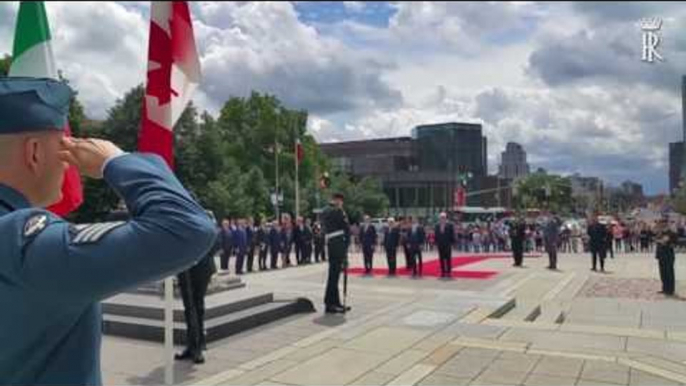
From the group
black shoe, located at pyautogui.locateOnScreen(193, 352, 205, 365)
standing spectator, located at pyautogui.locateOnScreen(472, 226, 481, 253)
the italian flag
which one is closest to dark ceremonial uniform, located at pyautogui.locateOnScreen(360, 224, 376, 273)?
black shoe, located at pyautogui.locateOnScreen(193, 352, 205, 365)

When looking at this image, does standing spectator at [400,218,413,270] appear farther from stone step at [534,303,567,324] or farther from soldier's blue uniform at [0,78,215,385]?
soldier's blue uniform at [0,78,215,385]

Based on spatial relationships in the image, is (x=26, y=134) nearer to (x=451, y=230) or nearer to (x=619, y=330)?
(x=619, y=330)

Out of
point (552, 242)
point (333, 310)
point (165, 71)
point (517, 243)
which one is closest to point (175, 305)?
point (333, 310)

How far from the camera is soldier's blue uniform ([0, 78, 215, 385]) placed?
1.56 m

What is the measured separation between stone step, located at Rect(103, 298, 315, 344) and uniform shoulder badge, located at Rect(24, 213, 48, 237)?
777 centimetres

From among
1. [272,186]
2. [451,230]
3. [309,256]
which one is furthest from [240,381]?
[272,186]

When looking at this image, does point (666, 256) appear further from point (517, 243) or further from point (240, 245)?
point (240, 245)

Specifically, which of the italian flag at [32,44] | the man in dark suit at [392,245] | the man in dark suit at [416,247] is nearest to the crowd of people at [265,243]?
the man in dark suit at [392,245]

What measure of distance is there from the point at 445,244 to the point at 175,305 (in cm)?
1076

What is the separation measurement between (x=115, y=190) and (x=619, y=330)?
9.62m

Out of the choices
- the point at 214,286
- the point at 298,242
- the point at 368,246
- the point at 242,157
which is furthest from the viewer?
the point at 242,157

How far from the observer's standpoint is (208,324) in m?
9.62

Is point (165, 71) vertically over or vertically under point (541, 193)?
under

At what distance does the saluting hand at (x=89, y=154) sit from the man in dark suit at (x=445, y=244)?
18192 mm
